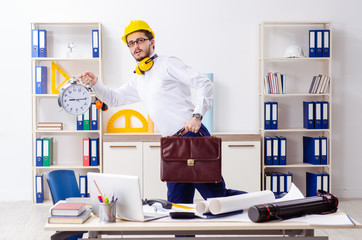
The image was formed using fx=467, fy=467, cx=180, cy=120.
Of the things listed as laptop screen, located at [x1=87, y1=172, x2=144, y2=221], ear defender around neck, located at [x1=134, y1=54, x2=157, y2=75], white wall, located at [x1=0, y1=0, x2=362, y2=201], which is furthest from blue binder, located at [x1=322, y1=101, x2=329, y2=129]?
laptop screen, located at [x1=87, y1=172, x2=144, y2=221]

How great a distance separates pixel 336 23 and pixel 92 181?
4254 millimetres

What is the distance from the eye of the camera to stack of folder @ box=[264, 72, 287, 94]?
5.12m

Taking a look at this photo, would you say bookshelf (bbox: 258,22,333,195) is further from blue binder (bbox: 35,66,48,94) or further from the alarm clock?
the alarm clock

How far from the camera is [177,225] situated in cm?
195

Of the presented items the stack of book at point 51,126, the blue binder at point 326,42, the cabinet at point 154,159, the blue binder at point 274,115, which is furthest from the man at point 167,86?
the blue binder at point 326,42

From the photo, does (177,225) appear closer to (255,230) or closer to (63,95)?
(255,230)

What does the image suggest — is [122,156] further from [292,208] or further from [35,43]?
[292,208]

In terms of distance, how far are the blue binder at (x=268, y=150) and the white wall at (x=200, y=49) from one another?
34cm

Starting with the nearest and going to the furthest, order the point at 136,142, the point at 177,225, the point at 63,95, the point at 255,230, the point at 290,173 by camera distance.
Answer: the point at 177,225 → the point at 255,230 → the point at 63,95 → the point at 136,142 → the point at 290,173

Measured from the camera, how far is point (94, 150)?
509 cm

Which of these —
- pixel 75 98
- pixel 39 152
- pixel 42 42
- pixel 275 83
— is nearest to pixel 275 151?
pixel 275 83

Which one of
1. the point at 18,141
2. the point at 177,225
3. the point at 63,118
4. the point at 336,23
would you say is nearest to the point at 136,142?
the point at 63,118

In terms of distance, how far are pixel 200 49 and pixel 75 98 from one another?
2.78 m

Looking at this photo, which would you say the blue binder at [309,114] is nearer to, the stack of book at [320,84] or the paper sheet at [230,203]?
the stack of book at [320,84]
